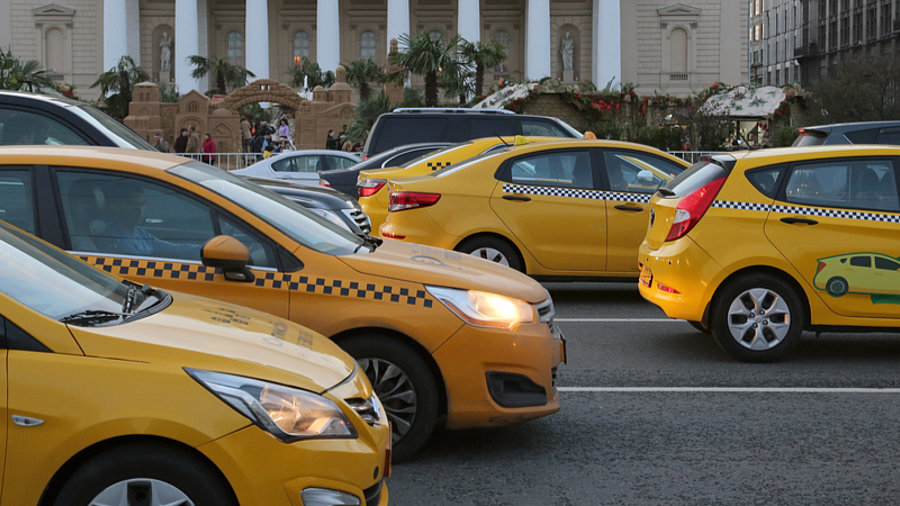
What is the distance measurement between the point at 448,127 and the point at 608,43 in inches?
2274

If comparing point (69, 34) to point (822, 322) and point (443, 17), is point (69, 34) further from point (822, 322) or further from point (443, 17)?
point (822, 322)

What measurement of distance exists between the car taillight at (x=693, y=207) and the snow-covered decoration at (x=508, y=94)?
21603 millimetres

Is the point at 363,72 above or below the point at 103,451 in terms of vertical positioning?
above

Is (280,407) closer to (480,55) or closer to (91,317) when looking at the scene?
(91,317)

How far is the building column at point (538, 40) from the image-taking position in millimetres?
71438

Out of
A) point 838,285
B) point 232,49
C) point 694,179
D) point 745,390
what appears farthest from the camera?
point 232,49

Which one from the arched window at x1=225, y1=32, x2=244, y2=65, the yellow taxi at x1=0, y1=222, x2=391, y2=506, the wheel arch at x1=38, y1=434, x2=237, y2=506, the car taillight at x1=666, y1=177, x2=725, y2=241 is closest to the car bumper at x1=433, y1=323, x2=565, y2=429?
the yellow taxi at x1=0, y1=222, x2=391, y2=506

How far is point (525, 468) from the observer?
6.14m

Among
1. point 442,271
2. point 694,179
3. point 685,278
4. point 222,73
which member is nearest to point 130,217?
point 442,271

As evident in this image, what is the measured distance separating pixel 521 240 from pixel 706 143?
56.9ft

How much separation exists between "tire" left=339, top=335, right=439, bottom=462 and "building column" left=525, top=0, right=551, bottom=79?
66063 mm

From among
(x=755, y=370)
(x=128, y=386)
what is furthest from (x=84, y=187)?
(x=755, y=370)

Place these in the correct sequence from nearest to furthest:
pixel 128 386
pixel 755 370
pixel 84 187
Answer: pixel 128 386, pixel 84 187, pixel 755 370

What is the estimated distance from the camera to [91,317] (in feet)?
13.8
